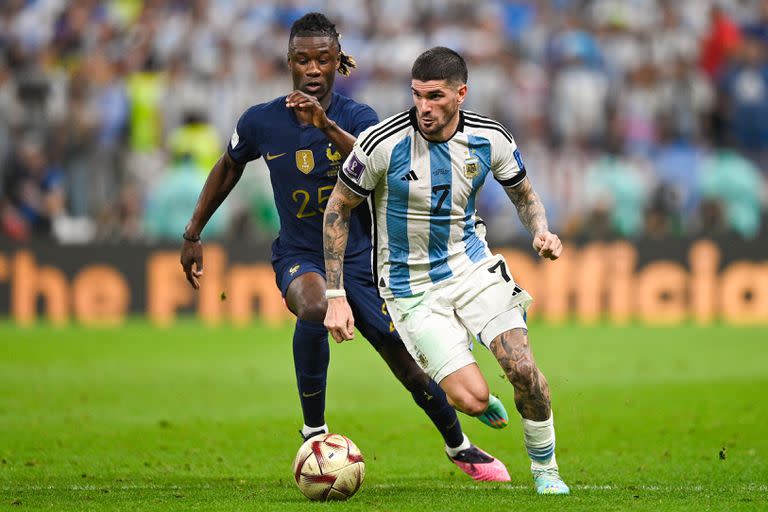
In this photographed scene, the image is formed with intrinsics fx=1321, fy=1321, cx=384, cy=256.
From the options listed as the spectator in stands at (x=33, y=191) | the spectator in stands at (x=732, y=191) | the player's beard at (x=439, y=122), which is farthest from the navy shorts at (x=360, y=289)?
the spectator in stands at (x=732, y=191)

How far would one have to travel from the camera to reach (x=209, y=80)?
19.9 meters

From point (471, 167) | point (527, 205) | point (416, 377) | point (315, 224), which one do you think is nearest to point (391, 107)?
point (315, 224)

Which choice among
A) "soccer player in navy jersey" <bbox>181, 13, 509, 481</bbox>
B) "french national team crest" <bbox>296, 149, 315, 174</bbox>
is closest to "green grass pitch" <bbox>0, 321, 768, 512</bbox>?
"soccer player in navy jersey" <bbox>181, 13, 509, 481</bbox>

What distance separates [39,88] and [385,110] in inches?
208

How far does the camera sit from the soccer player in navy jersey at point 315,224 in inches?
304

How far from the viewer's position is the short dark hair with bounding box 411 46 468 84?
6.89 metres

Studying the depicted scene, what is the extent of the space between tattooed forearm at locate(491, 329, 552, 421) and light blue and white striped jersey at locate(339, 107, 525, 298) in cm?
53

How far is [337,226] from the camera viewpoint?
723 centimetres

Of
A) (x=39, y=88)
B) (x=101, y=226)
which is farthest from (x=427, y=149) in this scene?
(x=39, y=88)

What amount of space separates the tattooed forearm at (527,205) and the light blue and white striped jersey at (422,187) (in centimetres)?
6

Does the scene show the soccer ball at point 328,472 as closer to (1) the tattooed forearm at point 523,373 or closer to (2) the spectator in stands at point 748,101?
(1) the tattooed forearm at point 523,373

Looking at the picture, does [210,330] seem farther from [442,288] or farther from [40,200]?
[442,288]

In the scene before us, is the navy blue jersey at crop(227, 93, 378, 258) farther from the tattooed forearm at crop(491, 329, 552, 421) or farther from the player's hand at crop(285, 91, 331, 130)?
the tattooed forearm at crop(491, 329, 552, 421)

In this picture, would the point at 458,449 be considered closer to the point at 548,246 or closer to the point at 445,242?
the point at 445,242
